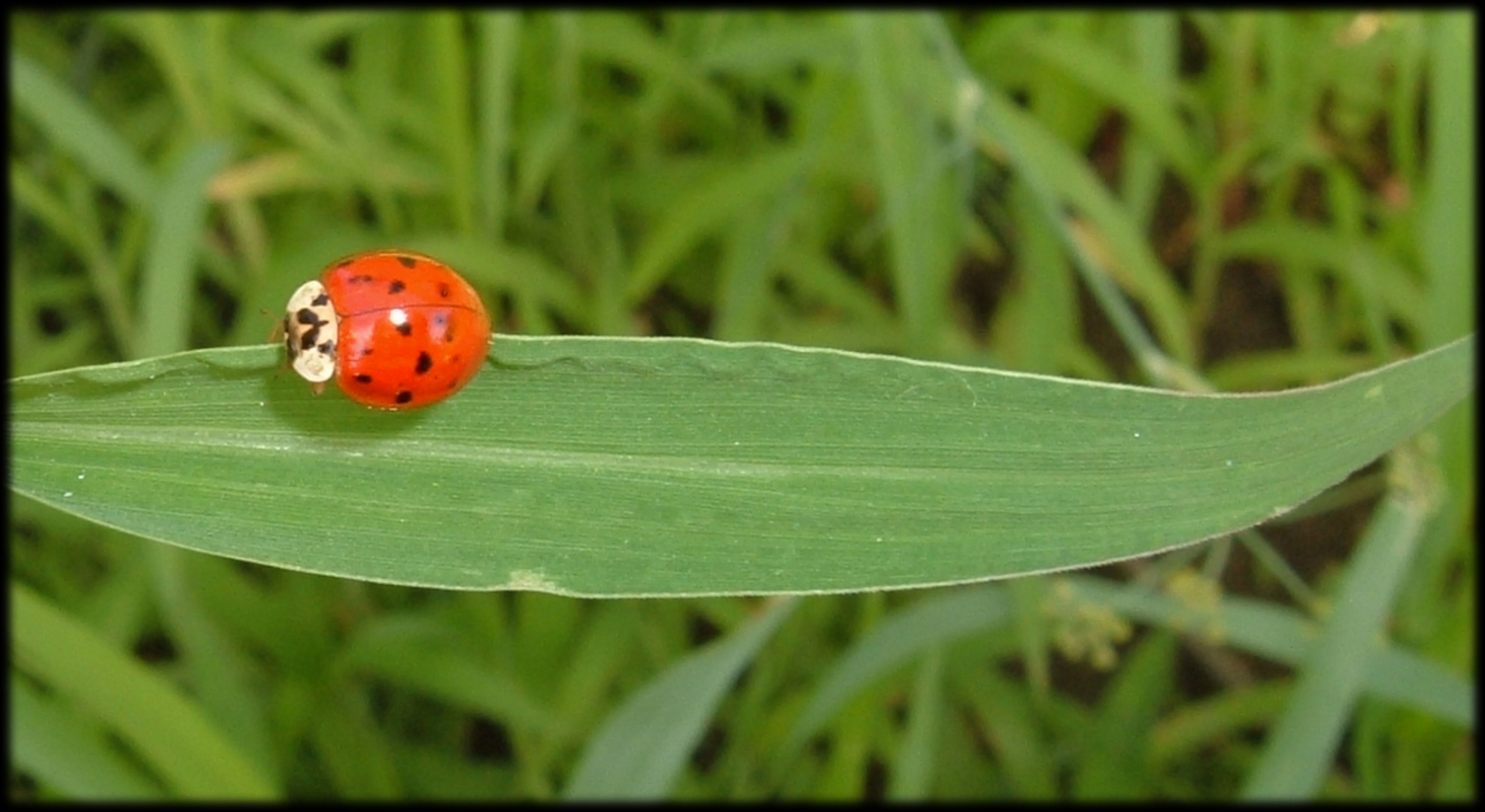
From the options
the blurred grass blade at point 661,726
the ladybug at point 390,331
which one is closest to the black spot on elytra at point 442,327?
the ladybug at point 390,331

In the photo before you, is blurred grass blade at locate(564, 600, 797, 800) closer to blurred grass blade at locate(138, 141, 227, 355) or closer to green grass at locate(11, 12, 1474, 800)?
green grass at locate(11, 12, 1474, 800)

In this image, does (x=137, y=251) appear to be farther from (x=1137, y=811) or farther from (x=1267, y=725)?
(x=1267, y=725)

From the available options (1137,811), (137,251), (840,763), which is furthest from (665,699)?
(137,251)

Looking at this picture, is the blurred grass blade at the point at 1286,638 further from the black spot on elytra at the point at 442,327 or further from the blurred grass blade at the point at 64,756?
the blurred grass blade at the point at 64,756

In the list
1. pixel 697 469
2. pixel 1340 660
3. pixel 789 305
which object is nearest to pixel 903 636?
pixel 1340 660

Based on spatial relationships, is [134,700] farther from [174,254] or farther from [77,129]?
[77,129]

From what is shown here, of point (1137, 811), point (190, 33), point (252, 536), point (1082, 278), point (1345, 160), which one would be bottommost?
point (1137, 811)
